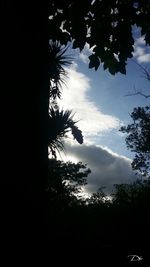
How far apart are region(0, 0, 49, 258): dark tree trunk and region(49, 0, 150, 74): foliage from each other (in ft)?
5.80

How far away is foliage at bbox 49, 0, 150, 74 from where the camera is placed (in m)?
3.02

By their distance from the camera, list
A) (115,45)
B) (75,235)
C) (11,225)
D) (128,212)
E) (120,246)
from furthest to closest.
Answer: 1. (128,212)
2. (75,235)
3. (120,246)
4. (115,45)
5. (11,225)

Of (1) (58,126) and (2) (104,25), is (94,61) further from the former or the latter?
(1) (58,126)

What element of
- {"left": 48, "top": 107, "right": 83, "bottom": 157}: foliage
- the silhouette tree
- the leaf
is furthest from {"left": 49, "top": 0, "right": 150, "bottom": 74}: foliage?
{"left": 48, "top": 107, "right": 83, "bottom": 157}: foliage

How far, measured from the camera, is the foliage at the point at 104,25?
3020 mm

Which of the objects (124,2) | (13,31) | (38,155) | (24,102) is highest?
(124,2)

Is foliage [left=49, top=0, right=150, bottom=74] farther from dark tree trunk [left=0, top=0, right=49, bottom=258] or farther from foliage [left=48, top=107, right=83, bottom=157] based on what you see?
foliage [left=48, top=107, right=83, bottom=157]

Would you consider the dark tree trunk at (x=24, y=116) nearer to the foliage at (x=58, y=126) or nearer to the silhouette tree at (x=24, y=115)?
the silhouette tree at (x=24, y=115)

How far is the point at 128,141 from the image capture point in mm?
33438

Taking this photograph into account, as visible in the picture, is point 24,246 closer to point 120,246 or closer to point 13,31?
point 13,31

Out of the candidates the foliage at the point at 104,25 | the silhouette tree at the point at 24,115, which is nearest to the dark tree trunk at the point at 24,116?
the silhouette tree at the point at 24,115

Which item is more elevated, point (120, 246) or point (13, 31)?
point (13, 31)

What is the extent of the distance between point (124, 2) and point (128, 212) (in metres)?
5.32

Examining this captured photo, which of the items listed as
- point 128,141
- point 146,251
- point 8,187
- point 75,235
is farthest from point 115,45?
point 128,141
